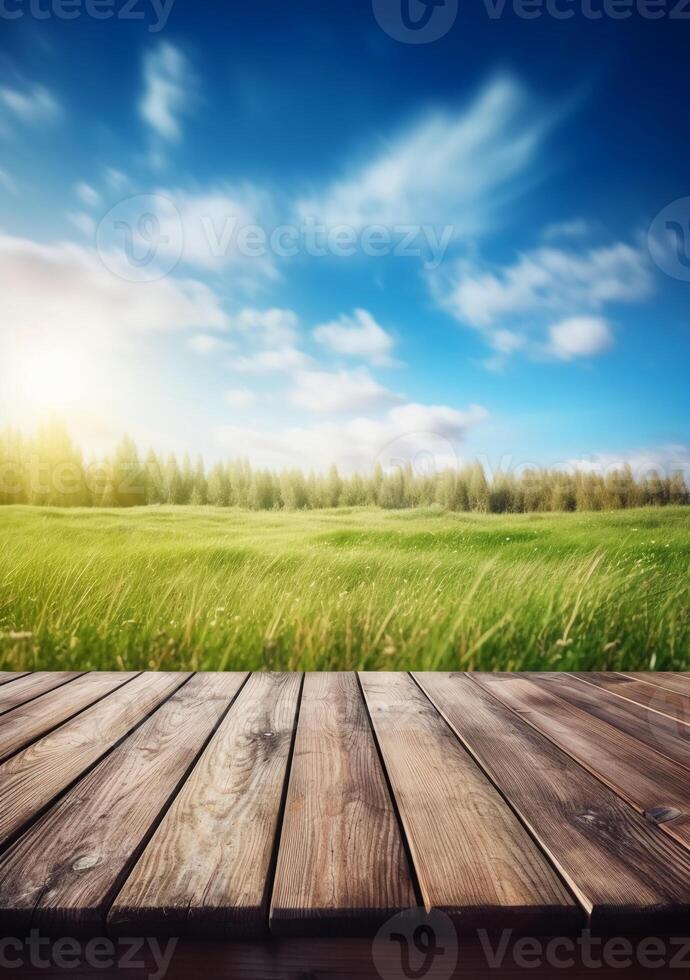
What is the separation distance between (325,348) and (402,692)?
2745 mm

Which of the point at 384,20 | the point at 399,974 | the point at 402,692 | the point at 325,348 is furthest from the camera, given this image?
the point at 325,348

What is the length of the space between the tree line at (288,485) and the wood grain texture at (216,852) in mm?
2895

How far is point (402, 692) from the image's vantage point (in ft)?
6.16

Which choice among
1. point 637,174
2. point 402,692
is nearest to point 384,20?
point 637,174

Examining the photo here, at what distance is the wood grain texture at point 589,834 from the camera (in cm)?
72

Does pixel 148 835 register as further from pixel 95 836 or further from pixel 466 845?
pixel 466 845

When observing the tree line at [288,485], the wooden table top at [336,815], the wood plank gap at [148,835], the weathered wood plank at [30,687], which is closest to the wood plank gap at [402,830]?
the wooden table top at [336,815]

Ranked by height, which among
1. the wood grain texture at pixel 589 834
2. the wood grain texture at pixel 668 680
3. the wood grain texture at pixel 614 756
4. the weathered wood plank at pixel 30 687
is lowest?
the wood grain texture at pixel 668 680

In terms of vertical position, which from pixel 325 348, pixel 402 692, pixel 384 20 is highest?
pixel 384 20

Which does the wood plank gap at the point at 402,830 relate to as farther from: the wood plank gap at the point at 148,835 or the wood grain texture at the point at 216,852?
the wood plank gap at the point at 148,835

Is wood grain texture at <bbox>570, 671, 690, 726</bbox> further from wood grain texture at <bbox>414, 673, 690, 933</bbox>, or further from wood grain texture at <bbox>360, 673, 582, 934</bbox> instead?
wood grain texture at <bbox>360, 673, 582, 934</bbox>

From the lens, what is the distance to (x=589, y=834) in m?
0.91

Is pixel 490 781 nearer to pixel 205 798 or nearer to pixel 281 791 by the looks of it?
pixel 281 791

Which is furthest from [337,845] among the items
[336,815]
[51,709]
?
[51,709]
